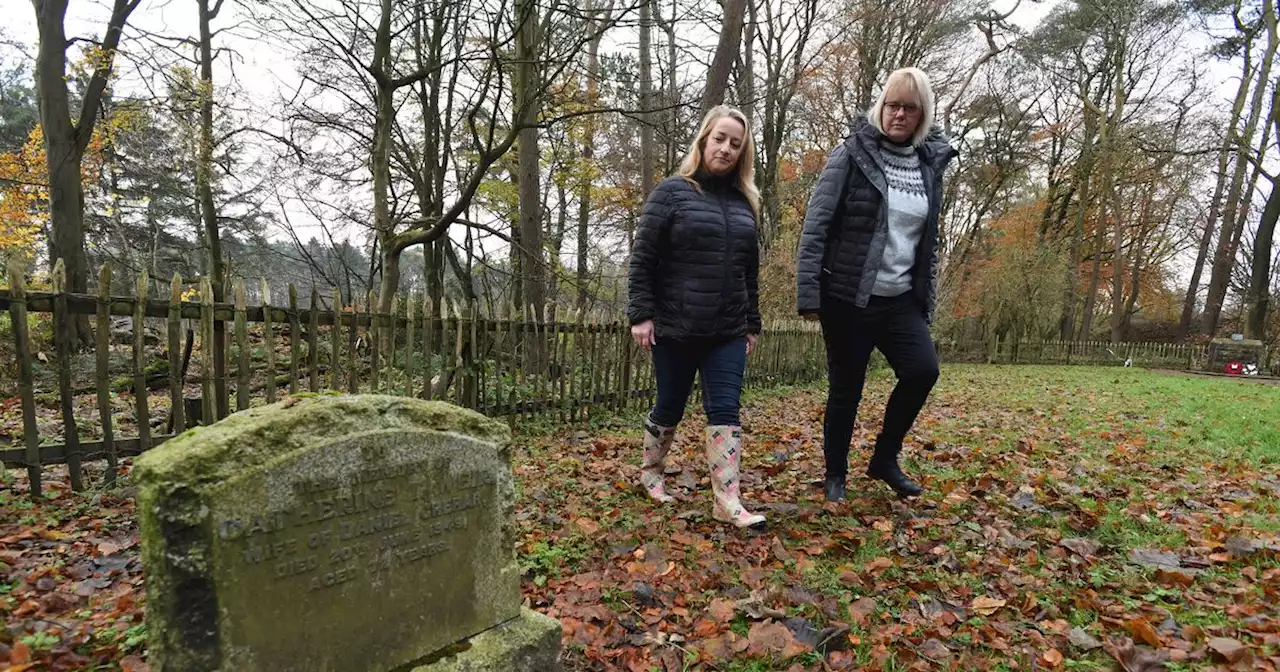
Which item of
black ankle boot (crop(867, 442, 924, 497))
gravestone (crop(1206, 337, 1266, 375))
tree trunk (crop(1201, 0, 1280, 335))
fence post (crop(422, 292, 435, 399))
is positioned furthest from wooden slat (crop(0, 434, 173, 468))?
tree trunk (crop(1201, 0, 1280, 335))

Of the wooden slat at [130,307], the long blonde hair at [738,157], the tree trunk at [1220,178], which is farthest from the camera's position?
the tree trunk at [1220,178]

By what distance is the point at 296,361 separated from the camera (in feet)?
14.5

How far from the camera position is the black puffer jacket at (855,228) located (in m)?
3.00

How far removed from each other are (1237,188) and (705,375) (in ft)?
82.5

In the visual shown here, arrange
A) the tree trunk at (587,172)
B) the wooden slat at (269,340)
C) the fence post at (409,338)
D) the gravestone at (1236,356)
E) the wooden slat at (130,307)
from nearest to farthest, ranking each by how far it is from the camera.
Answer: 1. the wooden slat at (130,307)
2. the wooden slat at (269,340)
3. the fence post at (409,338)
4. the tree trunk at (587,172)
5. the gravestone at (1236,356)

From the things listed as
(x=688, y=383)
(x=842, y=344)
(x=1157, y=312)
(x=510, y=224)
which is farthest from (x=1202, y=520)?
(x=1157, y=312)

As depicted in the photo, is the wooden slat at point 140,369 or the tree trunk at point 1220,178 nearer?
the wooden slat at point 140,369

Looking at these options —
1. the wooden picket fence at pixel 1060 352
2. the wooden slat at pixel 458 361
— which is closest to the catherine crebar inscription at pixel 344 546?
the wooden slat at pixel 458 361

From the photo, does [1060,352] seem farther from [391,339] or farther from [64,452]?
[64,452]

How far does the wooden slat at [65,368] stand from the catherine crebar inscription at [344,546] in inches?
113

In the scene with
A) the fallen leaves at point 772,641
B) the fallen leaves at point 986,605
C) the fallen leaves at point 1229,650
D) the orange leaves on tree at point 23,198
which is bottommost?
the fallen leaves at point 772,641

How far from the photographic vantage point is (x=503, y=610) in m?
1.93

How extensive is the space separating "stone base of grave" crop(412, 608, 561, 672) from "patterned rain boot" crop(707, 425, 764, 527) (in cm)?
126

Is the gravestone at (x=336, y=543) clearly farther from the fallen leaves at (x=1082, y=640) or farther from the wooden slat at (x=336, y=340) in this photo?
the wooden slat at (x=336, y=340)
